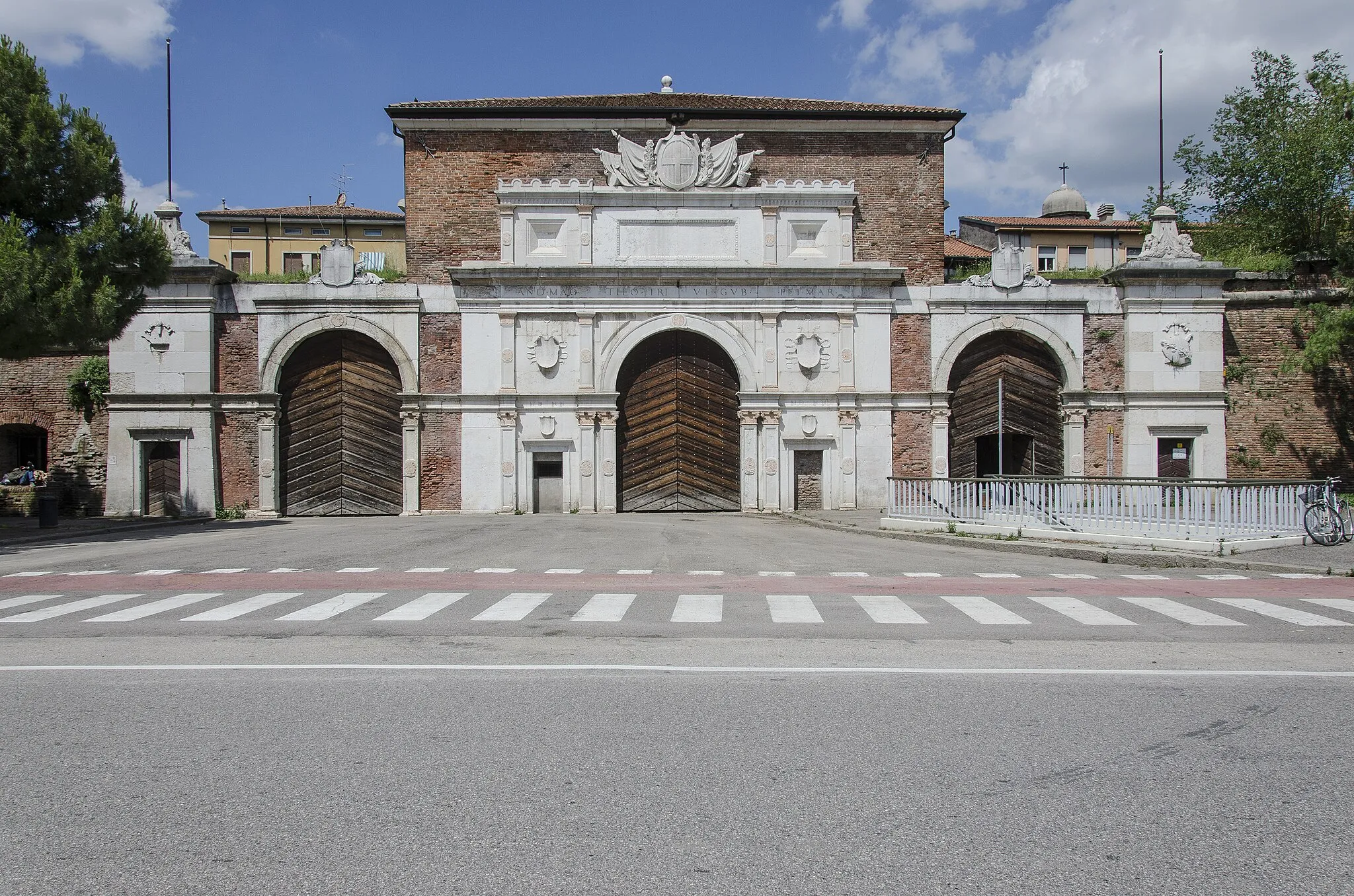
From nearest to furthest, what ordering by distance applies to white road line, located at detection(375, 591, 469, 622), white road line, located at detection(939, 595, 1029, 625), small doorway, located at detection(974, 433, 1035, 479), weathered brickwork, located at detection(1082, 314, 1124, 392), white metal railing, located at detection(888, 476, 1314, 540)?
white road line, located at detection(939, 595, 1029, 625)
white road line, located at detection(375, 591, 469, 622)
white metal railing, located at detection(888, 476, 1314, 540)
weathered brickwork, located at detection(1082, 314, 1124, 392)
small doorway, located at detection(974, 433, 1035, 479)

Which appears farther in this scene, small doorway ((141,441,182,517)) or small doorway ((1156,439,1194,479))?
small doorway ((1156,439,1194,479))

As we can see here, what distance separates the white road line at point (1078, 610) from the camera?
9.84 m

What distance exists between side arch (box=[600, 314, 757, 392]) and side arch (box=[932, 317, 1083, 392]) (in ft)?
18.1

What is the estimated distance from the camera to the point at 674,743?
18.0 feet

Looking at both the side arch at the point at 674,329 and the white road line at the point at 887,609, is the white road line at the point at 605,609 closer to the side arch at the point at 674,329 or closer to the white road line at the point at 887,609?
the white road line at the point at 887,609

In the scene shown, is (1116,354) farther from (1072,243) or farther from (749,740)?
(749,740)

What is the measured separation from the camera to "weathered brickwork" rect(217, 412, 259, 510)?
2778 centimetres

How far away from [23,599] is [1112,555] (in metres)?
15.1

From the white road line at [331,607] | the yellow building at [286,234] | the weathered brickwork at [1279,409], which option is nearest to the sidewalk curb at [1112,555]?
the white road line at [331,607]

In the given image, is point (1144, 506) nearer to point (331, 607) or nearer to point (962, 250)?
point (331, 607)

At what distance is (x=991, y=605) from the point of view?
10820 mm

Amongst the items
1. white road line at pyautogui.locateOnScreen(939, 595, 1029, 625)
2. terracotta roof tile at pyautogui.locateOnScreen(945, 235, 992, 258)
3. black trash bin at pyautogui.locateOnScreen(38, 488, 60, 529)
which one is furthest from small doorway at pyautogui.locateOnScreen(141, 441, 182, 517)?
terracotta roof tile at pyautogui.locateOnScreen(945, 235, 992, 258)

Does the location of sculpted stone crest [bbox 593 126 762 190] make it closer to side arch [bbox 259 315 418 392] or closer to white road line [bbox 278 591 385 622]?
side arch [bbox 259 315 418 392]

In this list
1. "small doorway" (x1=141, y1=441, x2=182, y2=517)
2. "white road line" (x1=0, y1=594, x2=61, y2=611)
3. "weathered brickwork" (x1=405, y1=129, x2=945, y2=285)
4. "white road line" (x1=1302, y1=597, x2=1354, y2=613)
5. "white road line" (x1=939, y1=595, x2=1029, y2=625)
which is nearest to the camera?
"white road line" (x1=939, y1=595, x2=1029, y2=625)
